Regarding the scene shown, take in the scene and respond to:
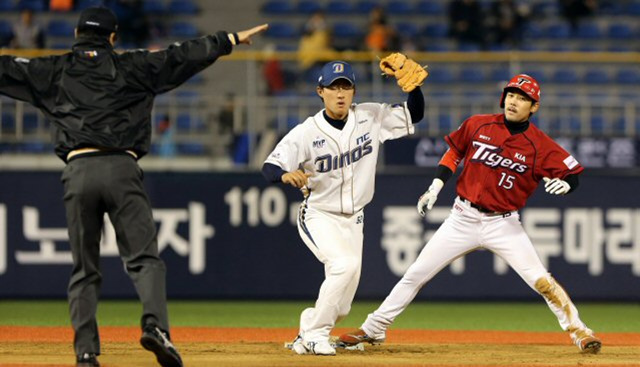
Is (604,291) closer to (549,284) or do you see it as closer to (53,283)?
(549,284)

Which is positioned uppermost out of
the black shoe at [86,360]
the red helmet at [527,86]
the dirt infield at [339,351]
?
the red helmet at [527,86]

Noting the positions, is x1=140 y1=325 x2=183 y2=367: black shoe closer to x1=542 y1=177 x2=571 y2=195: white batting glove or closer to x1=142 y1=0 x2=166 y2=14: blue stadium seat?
x1=542 y1=177 x2=571 y2=195: white batting glove

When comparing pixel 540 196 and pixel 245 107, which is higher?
pixel 245 107

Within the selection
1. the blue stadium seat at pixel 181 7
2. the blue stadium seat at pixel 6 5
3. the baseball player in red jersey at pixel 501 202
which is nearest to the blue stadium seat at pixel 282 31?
the blue stadium seat at pixel 181 7

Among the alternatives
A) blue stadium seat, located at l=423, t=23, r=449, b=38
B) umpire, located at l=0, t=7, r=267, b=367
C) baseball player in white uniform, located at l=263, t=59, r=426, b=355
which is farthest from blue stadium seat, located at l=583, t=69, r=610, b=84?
umpire, located at l=0, t=7, r=267, b=367

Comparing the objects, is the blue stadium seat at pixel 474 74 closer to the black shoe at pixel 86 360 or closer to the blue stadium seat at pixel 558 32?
the blue stadium seat at pixel 558 32

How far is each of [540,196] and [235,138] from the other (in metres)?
3.67

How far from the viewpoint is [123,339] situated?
930cm

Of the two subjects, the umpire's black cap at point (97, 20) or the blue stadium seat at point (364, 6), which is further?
the blue stadium seat at point (364, 6)

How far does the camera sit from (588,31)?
61.2 ft

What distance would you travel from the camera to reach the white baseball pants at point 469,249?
834 centimetres

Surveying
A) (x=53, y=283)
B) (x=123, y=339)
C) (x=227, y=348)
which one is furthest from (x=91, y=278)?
(x=53, y=283)

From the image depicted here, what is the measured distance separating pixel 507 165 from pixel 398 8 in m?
11.0

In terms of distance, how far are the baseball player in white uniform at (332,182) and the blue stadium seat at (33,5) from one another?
11.1 meters
